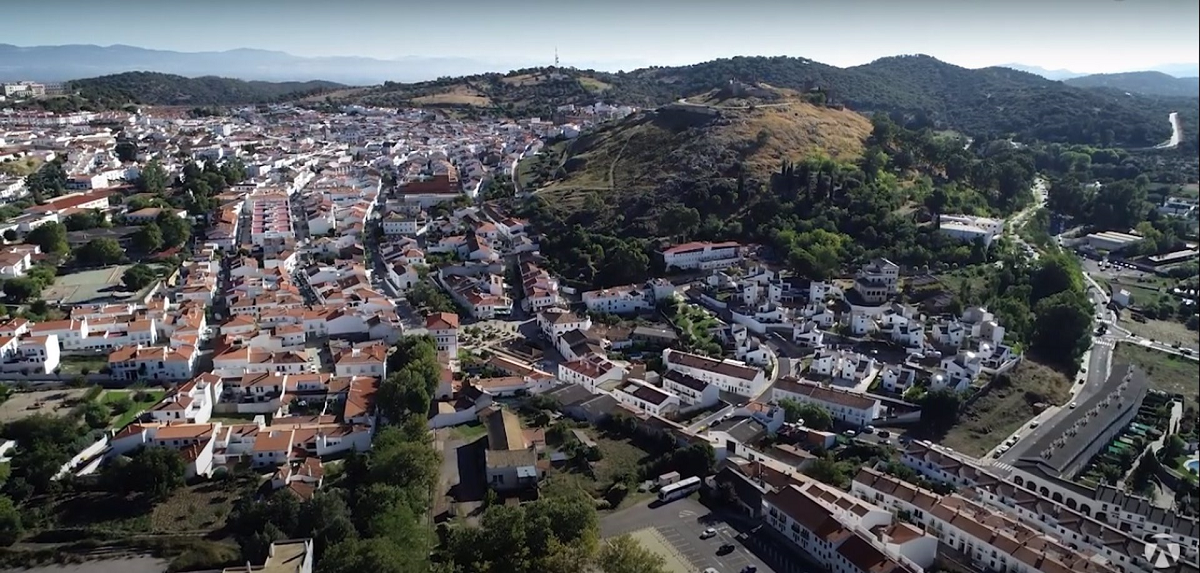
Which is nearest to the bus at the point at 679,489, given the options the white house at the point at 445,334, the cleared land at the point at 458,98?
the white house at the point at 445,334

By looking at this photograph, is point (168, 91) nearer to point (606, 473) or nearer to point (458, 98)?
point (458, 98)

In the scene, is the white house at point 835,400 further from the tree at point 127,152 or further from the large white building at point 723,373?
the tree at point 127,152

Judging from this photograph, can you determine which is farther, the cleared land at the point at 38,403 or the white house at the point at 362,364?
the white house at the point at 362,364

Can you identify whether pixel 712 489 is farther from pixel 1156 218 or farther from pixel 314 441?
pixel 1156 218

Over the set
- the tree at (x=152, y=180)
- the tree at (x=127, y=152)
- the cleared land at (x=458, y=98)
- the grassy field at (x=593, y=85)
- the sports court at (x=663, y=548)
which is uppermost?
the grassy field at (x=593, y=85)

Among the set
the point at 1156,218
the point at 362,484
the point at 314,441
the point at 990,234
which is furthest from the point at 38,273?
the point at 1156,218
